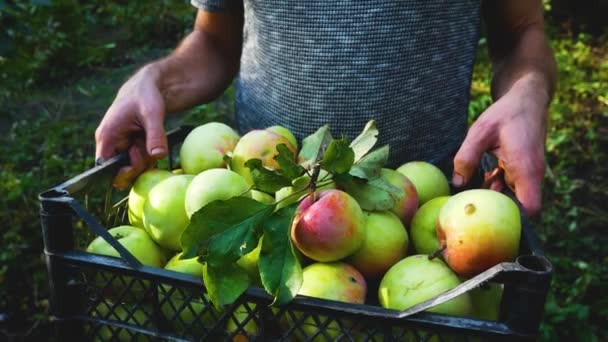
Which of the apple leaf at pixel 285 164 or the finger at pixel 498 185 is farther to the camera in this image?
the finger at pixel 498 185

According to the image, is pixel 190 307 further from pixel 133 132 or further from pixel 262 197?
pixel 133 132

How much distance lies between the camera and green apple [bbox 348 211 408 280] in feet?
2.82

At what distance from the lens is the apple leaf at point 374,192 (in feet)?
2.88

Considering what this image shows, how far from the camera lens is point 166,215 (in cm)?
92

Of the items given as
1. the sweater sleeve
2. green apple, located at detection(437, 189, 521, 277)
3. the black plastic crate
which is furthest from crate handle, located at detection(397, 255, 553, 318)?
the sweater sleeve

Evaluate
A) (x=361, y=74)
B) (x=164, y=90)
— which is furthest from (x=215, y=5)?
(x=361, y=74)

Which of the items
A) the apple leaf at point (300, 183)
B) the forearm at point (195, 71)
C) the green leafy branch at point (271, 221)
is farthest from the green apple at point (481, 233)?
the forearm at point (195, 71)

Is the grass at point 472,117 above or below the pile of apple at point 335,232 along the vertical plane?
below

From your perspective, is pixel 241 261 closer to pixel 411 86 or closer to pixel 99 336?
pixel 99 336

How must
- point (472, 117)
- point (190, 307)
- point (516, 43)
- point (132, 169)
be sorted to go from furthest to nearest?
point (472, 117) < point (516, 43) < point (132, 169) < point (190, 307)

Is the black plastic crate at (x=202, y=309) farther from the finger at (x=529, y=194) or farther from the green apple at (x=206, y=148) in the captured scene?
the green apple at (x=206, y=148)

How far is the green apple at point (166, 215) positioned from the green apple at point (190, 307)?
0.04 meters

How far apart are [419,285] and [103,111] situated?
3.31m

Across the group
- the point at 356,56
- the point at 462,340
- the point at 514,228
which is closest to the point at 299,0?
the point at 356,56
